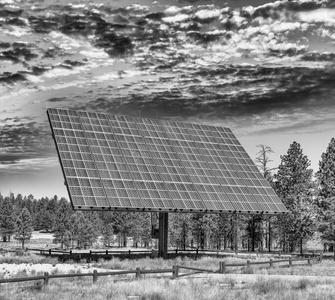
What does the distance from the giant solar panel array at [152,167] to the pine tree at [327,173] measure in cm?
1811

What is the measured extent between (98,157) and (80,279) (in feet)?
48.7

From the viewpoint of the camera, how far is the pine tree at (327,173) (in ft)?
196

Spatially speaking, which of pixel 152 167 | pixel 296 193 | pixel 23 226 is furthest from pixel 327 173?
pixel 23 226

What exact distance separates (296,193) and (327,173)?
5361mm

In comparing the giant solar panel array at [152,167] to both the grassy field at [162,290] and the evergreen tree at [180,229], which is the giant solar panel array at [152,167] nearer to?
the grassy field at [162,290]

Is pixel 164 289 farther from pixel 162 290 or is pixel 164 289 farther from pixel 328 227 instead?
pixel 328 227

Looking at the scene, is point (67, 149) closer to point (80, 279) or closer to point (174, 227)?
point (80, 279)

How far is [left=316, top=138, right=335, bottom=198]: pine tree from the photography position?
59656mm

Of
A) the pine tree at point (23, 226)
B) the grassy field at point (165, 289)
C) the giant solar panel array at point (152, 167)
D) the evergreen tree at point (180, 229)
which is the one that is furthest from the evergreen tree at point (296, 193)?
the pine tree at point (23, 226)

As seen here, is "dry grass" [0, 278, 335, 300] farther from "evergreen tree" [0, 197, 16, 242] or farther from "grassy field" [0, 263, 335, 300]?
"evergreen tree" [0, 197, 16, 242]

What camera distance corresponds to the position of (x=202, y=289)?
66.8 ft

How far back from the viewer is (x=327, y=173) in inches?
2498

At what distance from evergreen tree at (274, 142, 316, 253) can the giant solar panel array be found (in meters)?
12.2

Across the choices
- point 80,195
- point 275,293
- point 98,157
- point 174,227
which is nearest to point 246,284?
point 275,293
